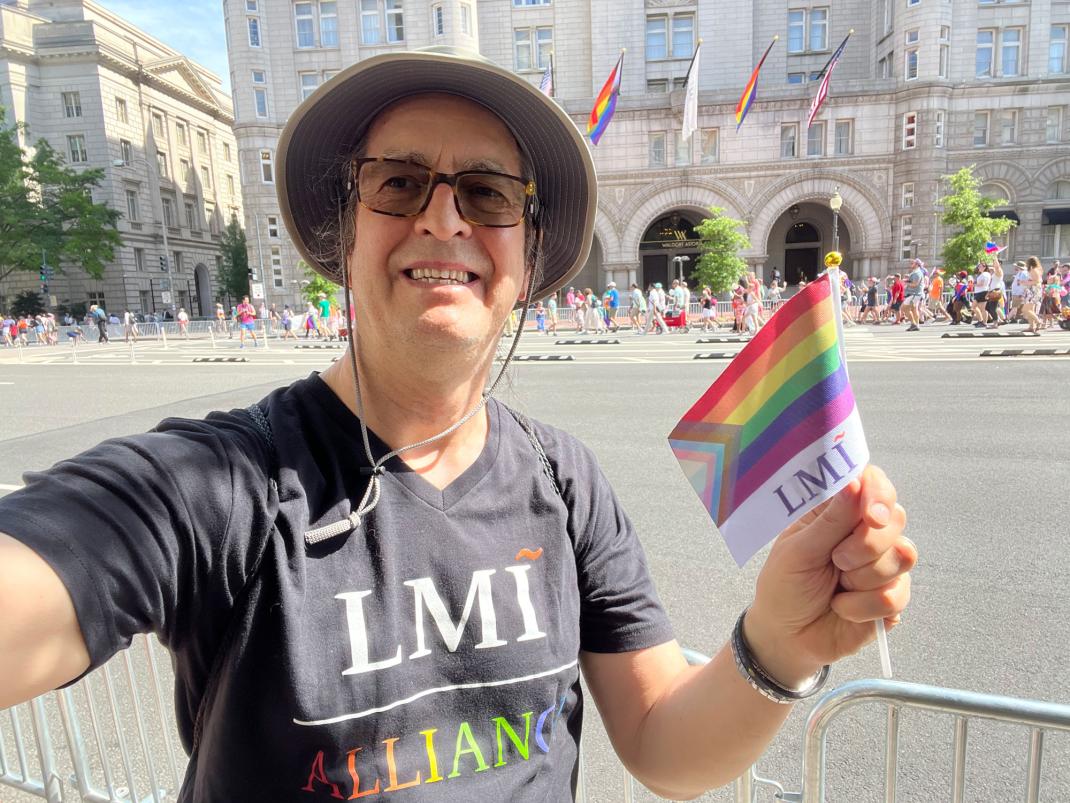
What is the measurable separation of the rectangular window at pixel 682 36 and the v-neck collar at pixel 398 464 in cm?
4378

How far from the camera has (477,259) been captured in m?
1.42

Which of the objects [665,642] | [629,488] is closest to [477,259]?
[665,642]

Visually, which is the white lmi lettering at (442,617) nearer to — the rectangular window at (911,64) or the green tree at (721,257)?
the green tree at (721,257)

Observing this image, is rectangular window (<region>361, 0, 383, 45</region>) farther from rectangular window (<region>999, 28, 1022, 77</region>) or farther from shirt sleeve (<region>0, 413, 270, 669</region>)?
shirt sleeve (<region>0, 413, 270, 669</region>)

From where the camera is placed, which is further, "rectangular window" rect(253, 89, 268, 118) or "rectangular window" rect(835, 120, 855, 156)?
"rectangular window" rect(253, 89, 268, 118)

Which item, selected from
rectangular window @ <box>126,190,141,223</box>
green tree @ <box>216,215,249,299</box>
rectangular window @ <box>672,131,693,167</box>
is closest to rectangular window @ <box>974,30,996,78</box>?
rectangular window @ <box>672,131,693,167</box>

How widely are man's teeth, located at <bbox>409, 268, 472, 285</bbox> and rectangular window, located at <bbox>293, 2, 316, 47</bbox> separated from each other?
152 feet

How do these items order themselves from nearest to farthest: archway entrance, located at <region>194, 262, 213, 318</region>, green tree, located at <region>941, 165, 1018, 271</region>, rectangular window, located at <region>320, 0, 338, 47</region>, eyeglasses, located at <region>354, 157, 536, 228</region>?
1. eyeglasses, located at <region>354, 157, 536, 228</region>
2. green tree, located at <region>941, 165, 1018, 271</region>
3. rectangular window, located at <region>320, 0, 338, 47</region>
4. archway entrance, located at <region>194, 262, 213, 318</region>

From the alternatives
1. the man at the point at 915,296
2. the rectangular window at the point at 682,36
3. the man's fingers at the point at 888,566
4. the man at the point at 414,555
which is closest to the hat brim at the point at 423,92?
the man at the point at 414,555

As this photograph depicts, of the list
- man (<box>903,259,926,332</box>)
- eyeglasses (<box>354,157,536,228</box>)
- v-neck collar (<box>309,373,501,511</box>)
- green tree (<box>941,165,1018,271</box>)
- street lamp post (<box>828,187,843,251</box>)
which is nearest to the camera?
v-neck collar (<box>309,373,501,511</box>)

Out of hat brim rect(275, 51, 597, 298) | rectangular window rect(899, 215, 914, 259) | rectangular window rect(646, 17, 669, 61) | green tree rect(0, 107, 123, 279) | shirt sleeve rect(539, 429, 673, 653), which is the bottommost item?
shirt sleeve rect(539, 429, 673, 653)

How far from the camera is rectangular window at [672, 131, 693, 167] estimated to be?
36.6m

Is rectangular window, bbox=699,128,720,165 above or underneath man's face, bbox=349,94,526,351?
above

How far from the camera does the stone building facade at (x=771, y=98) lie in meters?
35.6
